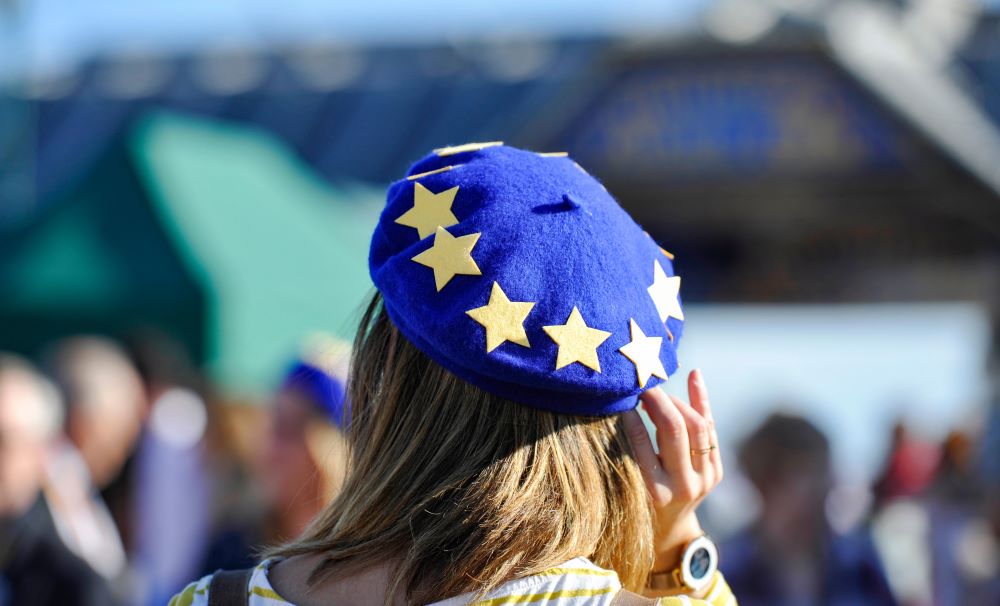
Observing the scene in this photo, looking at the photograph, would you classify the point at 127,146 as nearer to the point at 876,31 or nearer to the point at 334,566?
the point at 876,31

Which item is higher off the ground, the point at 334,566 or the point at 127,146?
the point at 127,146

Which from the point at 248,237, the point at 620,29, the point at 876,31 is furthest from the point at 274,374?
the point at 620,29

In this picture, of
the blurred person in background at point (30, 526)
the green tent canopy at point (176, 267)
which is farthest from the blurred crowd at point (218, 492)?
the green tent canopy at point (176, 267)

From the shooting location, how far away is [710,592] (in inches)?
54.7

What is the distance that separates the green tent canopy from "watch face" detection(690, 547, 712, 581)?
4.15 meters

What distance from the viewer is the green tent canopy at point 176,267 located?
225 inches

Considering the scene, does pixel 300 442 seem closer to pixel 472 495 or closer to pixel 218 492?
pixel 472 495

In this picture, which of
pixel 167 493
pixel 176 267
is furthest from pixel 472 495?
pixel 176 267

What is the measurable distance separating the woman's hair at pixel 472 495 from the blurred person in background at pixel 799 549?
2.46 m

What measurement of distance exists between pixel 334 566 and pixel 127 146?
5509mm

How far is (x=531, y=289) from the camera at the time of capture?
4.03ft

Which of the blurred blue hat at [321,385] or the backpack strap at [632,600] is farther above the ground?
the blurred blue hat at [321,385]

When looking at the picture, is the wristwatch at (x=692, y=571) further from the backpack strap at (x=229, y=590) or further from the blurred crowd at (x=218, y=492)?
the blurred crowd at (x=218, y=492)

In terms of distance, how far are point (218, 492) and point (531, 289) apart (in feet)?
13.1
